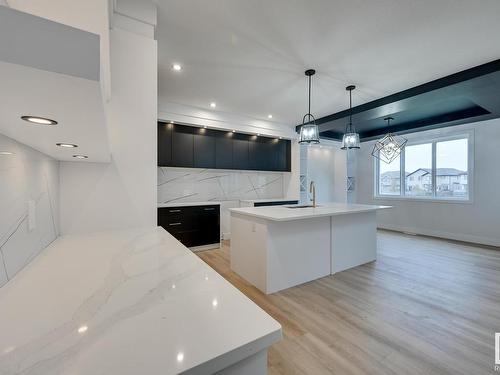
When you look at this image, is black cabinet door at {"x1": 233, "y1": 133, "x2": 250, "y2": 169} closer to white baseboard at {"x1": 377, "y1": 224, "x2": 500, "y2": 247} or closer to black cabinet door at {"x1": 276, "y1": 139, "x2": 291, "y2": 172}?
black cabinet door at {"x1": 276, "y1": 139, "x2": 291, "y2": 172}

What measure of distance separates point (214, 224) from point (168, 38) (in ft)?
9.81

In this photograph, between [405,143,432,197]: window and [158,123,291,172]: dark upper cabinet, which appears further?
[405,143,432,197]: window

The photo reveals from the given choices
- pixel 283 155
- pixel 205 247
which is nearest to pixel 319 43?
pixel 283 155

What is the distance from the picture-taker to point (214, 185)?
4965mm

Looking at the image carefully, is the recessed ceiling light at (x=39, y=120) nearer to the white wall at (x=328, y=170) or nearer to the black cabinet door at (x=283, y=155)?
the black cabinet door at (x=283, y=155)

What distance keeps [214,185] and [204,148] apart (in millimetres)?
892

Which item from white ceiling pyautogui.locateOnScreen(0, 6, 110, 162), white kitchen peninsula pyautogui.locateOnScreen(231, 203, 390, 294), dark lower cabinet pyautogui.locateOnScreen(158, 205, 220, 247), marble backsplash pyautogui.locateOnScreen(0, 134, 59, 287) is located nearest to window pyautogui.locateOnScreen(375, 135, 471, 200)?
white kitchen peninsula pyautogui.locateOnScreen(231, 203, 390, 294)

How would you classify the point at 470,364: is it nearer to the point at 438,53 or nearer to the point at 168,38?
the point at 438,53

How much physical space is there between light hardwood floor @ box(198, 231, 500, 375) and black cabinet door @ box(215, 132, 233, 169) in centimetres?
207

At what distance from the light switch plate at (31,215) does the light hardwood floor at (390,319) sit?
1606 millimetres

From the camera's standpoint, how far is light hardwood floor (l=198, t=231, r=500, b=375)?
1.52 m

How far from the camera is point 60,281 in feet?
2.61

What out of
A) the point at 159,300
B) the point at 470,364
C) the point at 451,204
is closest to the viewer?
the point at 159,300

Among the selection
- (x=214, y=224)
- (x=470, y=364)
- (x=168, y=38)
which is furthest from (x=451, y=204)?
(x=168, y=38)
